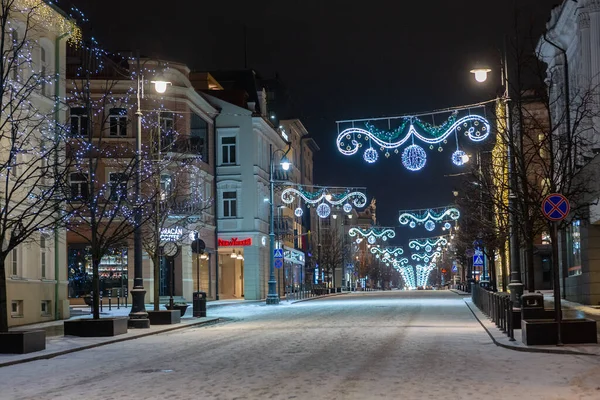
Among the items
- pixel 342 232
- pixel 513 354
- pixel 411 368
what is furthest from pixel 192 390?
pixel 342 232

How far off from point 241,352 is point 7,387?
236 inches

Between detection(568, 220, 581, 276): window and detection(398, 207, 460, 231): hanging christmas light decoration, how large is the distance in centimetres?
1657

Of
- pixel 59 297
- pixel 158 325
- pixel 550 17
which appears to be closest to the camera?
pixel 158 325

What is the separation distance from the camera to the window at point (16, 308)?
2980cm

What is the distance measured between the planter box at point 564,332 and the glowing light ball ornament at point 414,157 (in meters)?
14.2

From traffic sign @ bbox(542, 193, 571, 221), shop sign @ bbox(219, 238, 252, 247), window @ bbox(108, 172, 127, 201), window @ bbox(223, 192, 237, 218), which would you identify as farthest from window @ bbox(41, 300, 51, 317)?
window @ bbox(223, 192, 237, 218)

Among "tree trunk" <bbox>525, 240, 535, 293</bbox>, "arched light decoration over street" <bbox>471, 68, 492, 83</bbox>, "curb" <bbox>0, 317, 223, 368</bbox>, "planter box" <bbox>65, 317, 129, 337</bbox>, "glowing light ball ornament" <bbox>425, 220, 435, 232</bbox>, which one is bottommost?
"curb" <bbox>0, 317, 223, 368</bbox>

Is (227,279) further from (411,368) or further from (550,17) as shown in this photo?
(411,368)

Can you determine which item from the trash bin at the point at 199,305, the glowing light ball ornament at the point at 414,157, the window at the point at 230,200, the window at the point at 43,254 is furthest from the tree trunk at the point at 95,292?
the window at the point at 230,200

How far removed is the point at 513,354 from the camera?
17.2 metres

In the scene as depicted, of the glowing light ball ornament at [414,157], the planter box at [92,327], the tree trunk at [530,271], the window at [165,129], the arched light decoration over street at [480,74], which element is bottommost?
the planter box at [92,327]

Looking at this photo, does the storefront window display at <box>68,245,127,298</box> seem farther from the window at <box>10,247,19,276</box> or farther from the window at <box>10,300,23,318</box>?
the window at <box>10,300,23,318</box>

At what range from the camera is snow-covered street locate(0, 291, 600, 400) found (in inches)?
476

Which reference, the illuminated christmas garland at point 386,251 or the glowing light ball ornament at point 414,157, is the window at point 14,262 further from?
the illuminated christmas garland at point 386,251
